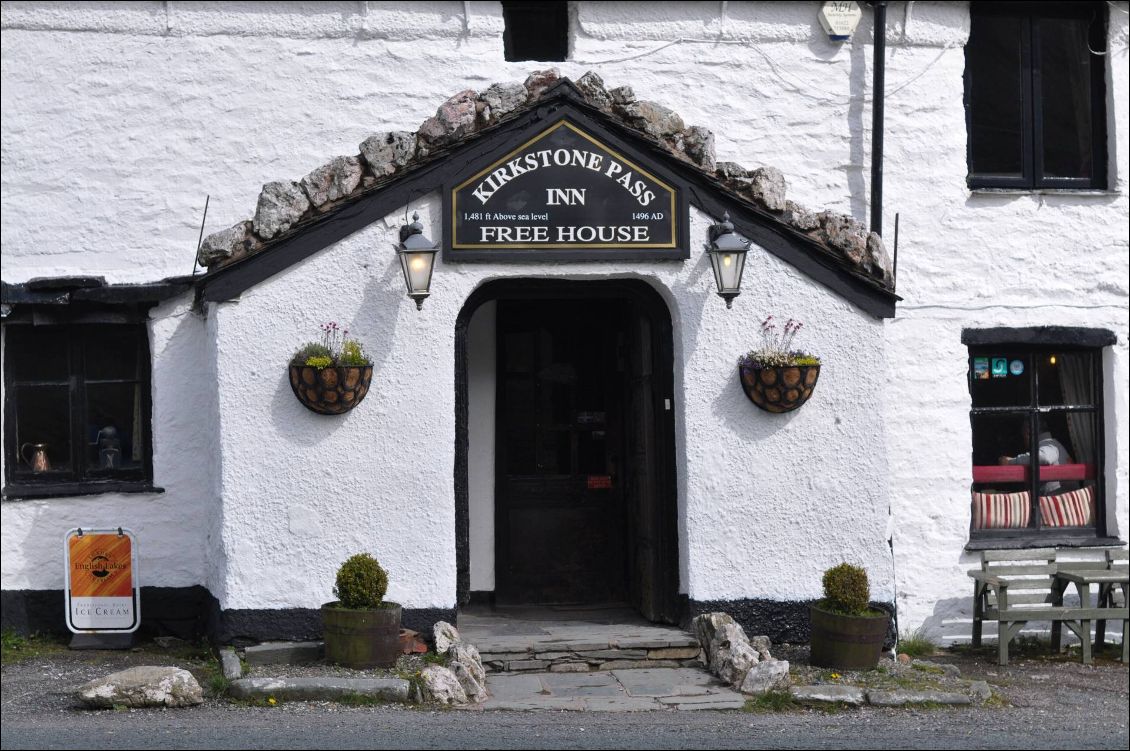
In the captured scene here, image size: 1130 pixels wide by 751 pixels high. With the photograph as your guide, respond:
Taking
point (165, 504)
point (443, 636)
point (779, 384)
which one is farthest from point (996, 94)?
point (165, 504)

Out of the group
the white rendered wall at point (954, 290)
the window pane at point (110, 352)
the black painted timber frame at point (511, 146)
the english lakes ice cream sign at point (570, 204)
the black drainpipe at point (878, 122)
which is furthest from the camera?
the black drainpipe at point (878, 122)

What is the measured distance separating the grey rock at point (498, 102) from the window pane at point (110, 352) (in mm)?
3568

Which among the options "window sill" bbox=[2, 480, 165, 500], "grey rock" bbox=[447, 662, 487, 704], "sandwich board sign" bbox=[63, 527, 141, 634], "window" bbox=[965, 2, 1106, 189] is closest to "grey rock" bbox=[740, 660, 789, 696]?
"grey rock" bbox=[447, 662, 487, 704]

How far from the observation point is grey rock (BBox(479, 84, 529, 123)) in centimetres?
884

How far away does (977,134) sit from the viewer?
11.0 meters

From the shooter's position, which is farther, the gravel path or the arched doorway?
the arched doorway

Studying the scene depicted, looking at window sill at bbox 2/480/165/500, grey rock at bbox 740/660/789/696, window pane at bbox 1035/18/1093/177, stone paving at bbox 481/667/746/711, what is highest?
window pane at bbox 1035/18/1093/177

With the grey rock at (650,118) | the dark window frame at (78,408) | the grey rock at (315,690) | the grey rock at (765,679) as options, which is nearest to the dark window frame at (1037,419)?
the grey rock at (765,679)

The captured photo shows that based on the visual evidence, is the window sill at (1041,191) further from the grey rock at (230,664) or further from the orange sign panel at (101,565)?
the orange sign panel at (101,565)

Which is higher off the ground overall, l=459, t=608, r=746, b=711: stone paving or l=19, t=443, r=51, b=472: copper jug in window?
l=19, t=443, r=51, b=472: copper jug in window

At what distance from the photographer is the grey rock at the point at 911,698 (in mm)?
7938

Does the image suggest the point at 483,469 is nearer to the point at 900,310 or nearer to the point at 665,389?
the point at 665,389

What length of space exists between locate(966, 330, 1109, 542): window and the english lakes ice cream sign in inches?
138

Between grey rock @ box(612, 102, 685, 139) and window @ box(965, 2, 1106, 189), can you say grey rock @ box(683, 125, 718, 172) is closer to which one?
grey rock @ box(612, 102, 685, 139)
